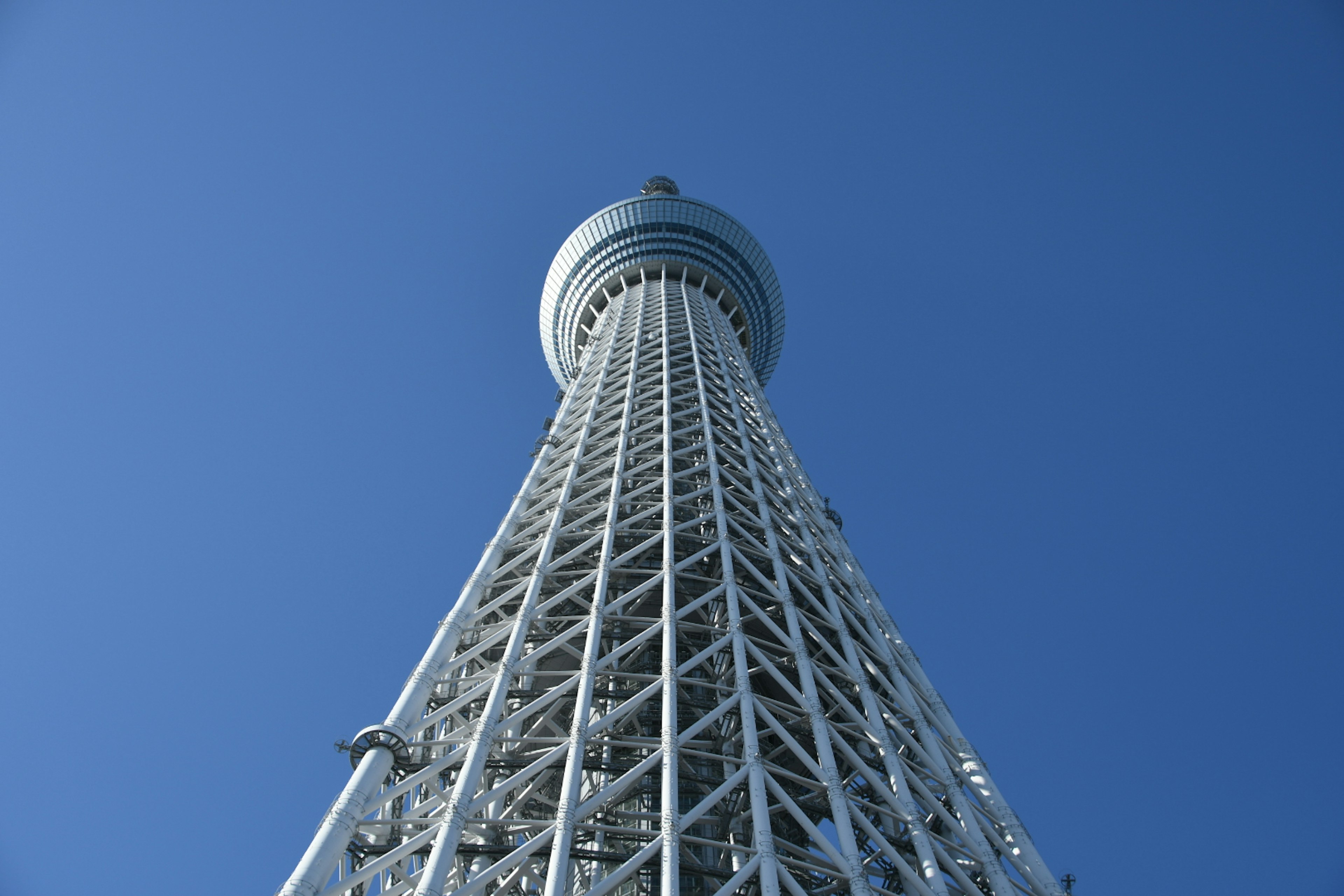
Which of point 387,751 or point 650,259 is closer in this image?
point 387,751

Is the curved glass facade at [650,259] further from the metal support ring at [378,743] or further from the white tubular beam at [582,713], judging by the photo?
the metal support ring at [378,743]

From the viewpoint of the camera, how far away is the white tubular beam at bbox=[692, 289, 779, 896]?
16859mm

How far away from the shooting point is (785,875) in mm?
16703

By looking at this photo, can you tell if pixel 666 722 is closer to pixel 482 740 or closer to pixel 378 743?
pixel 482 740

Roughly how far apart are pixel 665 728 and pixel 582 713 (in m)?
1.97

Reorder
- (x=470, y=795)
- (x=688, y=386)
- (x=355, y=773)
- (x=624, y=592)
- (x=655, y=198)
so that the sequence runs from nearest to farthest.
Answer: (x=470, y=795) < (x=355, y=773) < (x=624, y=592) < (x=688, y=386) < (x=655, y=198)

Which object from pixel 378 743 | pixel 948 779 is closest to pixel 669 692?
pixel 378 743

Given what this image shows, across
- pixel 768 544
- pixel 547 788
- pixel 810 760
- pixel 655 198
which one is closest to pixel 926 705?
pixel 768 544

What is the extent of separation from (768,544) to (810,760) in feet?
37.3

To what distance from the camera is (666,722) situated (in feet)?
65.5

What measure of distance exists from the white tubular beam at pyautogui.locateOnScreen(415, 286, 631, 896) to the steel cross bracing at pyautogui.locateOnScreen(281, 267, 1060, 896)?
0.07 meters

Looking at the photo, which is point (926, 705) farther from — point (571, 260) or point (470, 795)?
point (571, 260)

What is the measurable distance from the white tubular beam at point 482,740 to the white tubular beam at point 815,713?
7.11 metres

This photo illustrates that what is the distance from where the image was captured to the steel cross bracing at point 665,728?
1798cm
